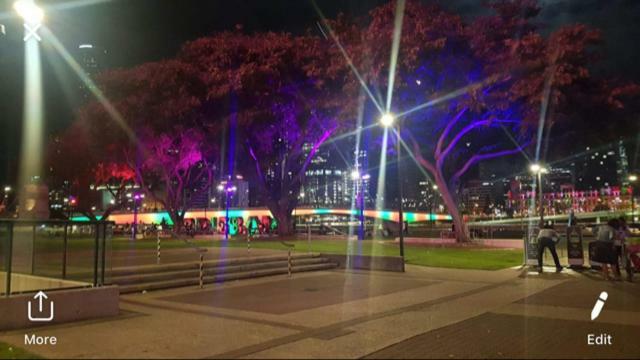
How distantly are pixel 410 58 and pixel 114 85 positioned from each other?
2016cm

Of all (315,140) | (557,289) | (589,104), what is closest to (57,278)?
(557,289)

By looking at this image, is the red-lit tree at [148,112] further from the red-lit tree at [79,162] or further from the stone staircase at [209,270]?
the stone staircase at [209,270]

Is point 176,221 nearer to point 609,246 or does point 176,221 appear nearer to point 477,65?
point 477,65

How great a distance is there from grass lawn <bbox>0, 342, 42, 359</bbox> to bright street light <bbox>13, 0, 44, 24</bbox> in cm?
461

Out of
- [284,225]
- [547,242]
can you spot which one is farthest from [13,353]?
[284,225]

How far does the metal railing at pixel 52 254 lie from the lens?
11422 millimetres

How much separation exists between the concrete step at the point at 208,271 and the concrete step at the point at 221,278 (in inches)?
7.3

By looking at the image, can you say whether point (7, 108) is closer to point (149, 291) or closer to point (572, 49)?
point (149, 291)

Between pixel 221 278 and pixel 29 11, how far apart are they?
35.4 feet

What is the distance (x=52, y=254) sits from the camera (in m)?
13.5

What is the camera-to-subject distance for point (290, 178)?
45.4 meters

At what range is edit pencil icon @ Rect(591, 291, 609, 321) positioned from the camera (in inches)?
454

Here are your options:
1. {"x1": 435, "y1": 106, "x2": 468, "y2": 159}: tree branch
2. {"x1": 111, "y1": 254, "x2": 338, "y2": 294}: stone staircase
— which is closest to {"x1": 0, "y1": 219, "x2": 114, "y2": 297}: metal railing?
{"x1": 111, "y1": 254, "x2": 338, "y2": 294}: stone staircase

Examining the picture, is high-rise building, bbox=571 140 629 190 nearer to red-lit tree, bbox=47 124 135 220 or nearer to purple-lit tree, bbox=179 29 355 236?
purple-lit tree, bbox=179 29 355 236
